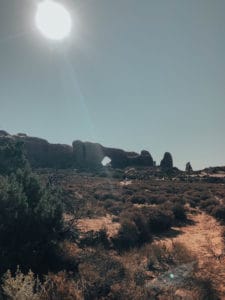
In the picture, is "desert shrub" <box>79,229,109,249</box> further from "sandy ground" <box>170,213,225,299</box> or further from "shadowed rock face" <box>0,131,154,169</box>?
"shadowed rock face" <box>0,131,154,169</box>

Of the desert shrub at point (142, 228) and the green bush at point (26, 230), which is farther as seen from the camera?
the desert shrub at point (142, 228)

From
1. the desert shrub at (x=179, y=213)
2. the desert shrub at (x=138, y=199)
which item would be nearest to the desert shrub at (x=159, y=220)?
the desert shrub at (x=179, y=213)

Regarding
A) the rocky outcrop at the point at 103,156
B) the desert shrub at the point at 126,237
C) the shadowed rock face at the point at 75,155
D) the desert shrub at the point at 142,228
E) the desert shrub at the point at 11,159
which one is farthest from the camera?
the rocky outcrop at the point at 103,156

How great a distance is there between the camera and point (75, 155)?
80.6m

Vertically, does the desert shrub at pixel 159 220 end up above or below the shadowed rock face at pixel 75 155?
below

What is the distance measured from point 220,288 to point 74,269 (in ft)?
14.5

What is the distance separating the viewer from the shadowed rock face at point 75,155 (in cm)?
7731

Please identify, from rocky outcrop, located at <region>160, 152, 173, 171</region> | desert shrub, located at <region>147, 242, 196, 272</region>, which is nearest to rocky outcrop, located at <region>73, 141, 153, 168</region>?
rocky outcrop, located at <region>160, 152, 173, 171</region>

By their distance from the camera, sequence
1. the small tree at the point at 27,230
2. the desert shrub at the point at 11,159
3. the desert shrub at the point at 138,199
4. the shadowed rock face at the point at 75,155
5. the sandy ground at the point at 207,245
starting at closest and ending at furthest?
the small tree at the point at 27,230
the sandy ground at the point at 207,245
the desert shrub at the point at 11,159
the desert shrub at the point at 138,199
the shadowed rock face at the point at 75,155

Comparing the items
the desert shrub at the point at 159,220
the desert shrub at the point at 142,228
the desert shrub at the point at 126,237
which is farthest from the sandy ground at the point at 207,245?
the desert shrub at the point at 126,237

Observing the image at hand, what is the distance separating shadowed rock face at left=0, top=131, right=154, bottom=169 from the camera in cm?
7731

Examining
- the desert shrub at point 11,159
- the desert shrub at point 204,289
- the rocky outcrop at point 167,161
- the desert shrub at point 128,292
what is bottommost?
the desert shrub at point 204,289

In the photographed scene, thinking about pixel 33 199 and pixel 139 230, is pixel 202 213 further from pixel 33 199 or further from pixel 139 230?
pixel 33 199

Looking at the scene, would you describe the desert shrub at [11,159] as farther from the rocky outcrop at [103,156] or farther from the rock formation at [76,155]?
the rocky outcrop at [103,156]
